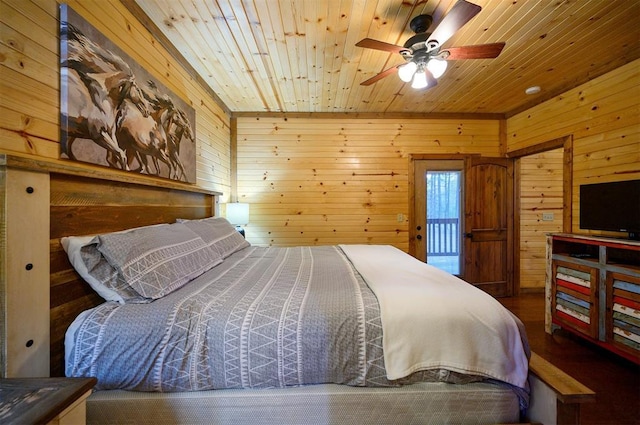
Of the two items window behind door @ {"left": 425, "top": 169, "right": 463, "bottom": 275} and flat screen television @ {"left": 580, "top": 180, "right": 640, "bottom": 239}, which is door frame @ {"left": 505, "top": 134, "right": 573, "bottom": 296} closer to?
flat screen television @ {"left": 580, "top": 180, "right": 640, "bottom": 239}

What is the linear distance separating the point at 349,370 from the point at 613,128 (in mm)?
3221

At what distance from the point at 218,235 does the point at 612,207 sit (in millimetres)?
3405

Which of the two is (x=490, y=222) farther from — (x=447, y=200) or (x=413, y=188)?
(x=413, y=188)

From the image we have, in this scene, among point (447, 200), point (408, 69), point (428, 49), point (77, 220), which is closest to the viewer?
point (77, 220)

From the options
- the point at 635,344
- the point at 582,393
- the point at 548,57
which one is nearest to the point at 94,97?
the point at 582,393

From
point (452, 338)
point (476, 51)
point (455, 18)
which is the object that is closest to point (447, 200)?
point (476, 51)

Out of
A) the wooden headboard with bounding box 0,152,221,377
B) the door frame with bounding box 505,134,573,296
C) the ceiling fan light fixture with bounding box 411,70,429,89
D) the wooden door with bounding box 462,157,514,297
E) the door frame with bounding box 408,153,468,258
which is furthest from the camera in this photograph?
the door frame with bounding box 408,153,468,258

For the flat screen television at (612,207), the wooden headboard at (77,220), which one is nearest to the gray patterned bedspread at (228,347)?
the wooden headboard at (77,220)

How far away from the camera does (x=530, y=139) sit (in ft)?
10.5

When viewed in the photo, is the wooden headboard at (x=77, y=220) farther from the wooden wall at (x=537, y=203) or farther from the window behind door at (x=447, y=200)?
the wooden wall at (x=537, y=203)

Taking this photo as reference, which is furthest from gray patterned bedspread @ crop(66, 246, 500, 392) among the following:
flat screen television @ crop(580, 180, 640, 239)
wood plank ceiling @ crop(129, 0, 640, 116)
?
flat screen television @ crop(580, 180, 640, 239)

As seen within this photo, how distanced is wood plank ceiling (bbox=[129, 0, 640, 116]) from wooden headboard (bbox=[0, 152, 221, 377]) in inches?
54.1

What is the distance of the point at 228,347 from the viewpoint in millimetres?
983

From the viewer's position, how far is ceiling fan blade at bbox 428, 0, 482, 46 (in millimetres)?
1309
